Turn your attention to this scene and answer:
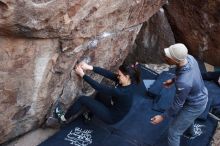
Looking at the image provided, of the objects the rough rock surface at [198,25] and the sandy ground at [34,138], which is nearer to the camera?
the sandy ground at [34,138]

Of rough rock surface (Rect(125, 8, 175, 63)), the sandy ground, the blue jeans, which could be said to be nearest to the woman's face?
the blue jeans

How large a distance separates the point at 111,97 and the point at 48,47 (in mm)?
1217

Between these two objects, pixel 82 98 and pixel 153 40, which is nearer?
pixel 82 98

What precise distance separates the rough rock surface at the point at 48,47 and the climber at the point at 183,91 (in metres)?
1.09

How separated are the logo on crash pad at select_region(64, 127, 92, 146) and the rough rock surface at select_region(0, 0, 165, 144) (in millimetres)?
442

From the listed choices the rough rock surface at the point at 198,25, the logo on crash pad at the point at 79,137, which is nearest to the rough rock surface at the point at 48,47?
the logo on crash pad at the point at 79,137

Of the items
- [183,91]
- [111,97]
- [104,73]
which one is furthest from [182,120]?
[104,73]

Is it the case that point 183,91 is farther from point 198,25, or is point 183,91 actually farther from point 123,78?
point 198,25

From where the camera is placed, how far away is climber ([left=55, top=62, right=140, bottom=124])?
544cm

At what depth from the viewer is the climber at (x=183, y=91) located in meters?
4.80

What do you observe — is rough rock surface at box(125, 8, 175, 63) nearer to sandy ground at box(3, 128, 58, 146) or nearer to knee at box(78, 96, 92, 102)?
knee at box(78, 96, 92, 102)

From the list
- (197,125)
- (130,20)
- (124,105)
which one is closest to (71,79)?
(124,105)

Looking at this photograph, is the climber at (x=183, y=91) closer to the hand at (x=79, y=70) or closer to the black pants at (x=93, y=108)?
the black pants at (x=93, y=108)

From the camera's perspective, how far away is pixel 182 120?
17.3 feet
